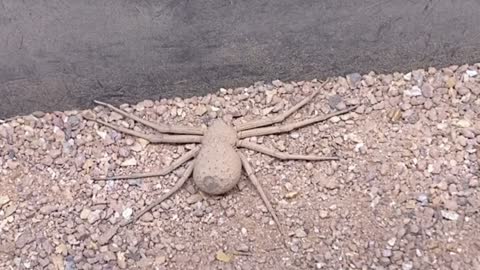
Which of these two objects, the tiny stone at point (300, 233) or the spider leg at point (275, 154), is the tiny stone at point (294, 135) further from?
the tiny stone at point (300, 233)

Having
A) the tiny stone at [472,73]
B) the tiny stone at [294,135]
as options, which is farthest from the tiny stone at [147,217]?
the tiny stone at [472,73]

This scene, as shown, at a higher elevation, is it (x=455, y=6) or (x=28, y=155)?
(x=455, y=6)

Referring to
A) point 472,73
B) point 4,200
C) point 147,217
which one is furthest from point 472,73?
point 4,200

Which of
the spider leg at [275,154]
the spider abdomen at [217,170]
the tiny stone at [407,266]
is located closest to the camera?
the tiny stone at [407,266]

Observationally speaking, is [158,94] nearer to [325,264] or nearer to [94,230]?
[94,230]

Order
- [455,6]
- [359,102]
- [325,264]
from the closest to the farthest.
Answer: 1. [325,264]
2. [455,6]
3. [359,102]

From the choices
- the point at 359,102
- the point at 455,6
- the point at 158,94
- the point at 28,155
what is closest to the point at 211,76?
the point at 158,94
